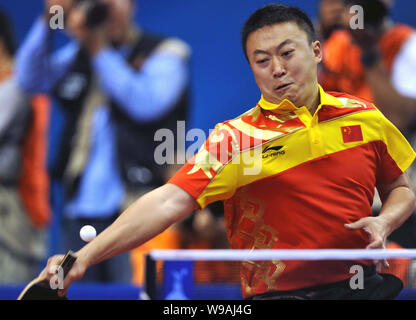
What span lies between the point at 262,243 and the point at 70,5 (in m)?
5.86

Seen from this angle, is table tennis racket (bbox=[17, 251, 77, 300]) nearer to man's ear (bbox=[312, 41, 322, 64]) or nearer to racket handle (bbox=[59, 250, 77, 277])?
racket handle (bbox=[59, 250, 77, 277])

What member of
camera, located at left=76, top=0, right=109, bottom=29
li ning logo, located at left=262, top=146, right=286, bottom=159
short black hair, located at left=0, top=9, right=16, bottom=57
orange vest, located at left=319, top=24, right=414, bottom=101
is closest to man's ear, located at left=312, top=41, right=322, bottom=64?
li ning logo, located at left=262, top=146, right=286, bottom=159

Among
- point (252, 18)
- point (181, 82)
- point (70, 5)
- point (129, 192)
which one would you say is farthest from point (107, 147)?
point (252, 18)

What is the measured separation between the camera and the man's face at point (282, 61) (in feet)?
9.28

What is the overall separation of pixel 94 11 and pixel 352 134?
5572 millimetres

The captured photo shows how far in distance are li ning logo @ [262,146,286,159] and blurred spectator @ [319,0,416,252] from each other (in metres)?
3.85

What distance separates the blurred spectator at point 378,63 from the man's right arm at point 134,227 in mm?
4218

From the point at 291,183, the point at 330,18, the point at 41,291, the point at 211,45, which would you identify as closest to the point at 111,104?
the point at 211,45

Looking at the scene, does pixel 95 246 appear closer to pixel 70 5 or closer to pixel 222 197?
pixel 222 197

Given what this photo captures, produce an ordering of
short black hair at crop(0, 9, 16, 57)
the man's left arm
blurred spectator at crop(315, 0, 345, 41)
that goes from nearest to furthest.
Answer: the man's left arm < blurred spectator at crop(315, 0, 345, 41) < short black hair at crop(0, 9, 16, 57)

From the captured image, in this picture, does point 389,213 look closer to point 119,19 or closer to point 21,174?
point 119,19

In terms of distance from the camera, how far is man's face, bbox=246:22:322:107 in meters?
2.83

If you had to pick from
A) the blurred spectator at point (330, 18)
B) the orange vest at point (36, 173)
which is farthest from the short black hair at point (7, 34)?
the blurred spectator at point (330, 18)

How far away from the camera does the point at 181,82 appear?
25.6 feet
